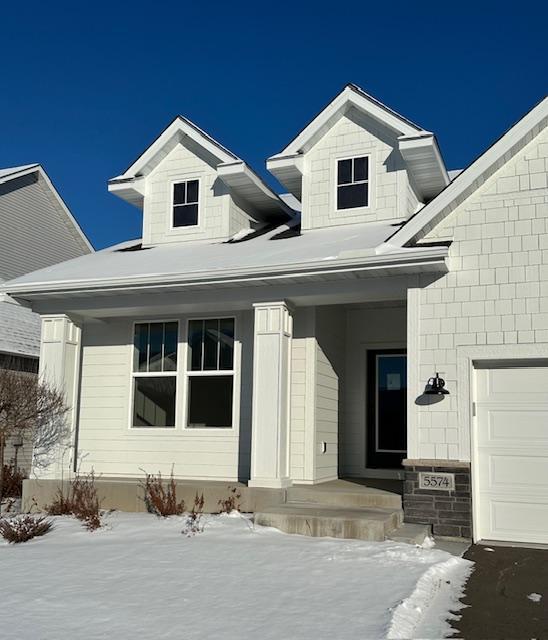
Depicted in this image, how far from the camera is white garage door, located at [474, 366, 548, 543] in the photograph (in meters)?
8.29

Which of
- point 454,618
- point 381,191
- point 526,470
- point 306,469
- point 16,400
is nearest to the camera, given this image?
point 454,618

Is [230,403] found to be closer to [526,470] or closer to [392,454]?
[392,454]

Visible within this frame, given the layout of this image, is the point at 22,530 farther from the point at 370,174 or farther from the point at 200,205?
the point at 370,174

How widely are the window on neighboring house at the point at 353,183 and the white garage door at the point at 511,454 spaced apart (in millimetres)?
4020

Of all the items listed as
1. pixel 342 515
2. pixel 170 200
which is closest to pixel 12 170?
pixel 170 200

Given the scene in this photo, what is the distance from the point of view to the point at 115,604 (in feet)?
18.4

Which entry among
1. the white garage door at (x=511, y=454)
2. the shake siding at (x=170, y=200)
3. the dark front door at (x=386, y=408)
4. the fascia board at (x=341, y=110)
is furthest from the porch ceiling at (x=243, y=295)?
the fascia board at (x=341, y=110)

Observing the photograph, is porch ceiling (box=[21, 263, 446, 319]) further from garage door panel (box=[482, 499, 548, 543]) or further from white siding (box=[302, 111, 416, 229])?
garage door panel (box=[482, 499, 548, 543])

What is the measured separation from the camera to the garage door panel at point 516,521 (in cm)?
823

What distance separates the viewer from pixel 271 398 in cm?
970

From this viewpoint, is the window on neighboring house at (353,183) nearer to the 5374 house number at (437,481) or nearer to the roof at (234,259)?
the roof at (234,259)

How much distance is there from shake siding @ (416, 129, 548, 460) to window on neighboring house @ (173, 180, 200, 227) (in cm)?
518

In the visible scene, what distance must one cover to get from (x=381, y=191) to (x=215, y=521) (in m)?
5.65

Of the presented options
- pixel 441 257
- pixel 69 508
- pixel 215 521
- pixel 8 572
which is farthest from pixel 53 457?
pixel 441 257
